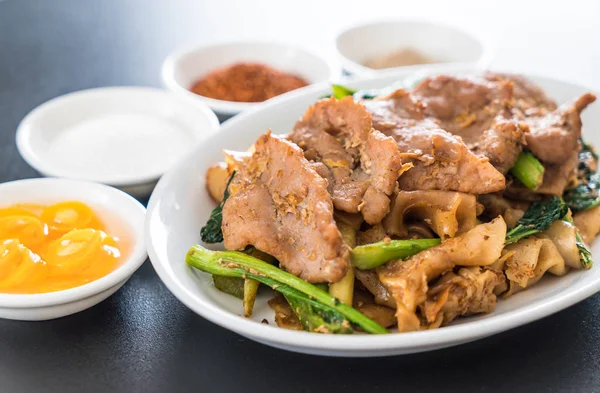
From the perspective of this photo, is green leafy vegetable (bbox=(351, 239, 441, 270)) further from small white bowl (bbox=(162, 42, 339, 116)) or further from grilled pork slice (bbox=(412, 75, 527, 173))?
small white bowl (bbox=(162, 42, 339, 116))

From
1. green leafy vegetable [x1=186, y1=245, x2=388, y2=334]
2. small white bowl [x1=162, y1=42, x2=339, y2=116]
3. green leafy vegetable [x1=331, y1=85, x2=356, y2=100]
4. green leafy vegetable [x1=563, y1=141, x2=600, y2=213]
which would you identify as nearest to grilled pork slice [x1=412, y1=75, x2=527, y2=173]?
green leafy vegetable [x1=563, y1=141, x2=600, y2=213]

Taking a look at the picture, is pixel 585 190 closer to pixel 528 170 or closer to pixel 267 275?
pixel 528 170

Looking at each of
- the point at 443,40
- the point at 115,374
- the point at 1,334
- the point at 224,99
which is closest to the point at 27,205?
the point at 1,334

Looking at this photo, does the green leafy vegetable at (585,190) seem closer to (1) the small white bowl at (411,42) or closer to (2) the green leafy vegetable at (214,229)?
(2) the green leafy vegetable at (214,229)

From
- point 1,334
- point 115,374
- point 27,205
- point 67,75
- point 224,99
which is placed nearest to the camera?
point 115,374

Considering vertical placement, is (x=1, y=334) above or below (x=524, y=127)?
below

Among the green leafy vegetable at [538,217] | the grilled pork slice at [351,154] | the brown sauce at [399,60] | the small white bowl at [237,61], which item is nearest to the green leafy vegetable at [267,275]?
the grilled pork slice at [351,154]

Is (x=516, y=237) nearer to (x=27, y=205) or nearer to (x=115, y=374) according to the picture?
(x=115, y=374)
